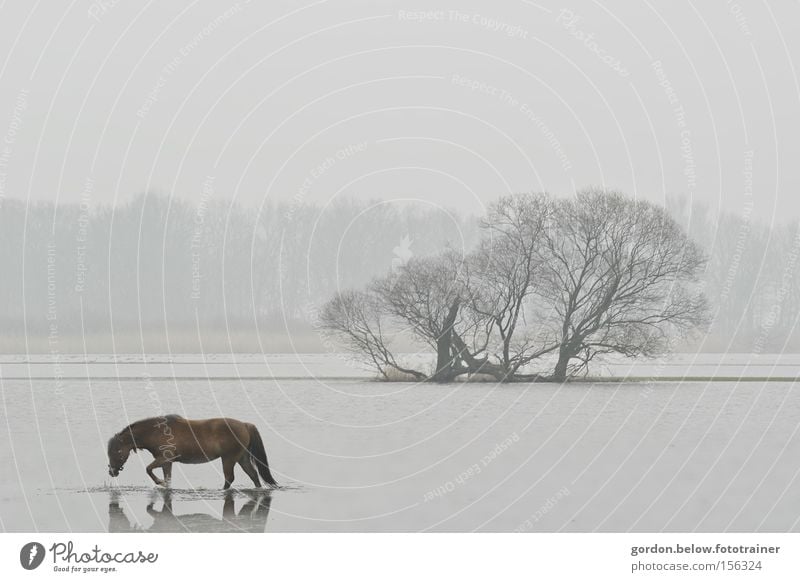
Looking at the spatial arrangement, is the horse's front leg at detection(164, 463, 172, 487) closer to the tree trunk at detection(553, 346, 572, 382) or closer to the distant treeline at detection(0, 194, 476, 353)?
the tree trunk at detection(553, 346, 572, 382)

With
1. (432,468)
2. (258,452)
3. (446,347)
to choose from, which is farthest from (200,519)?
(446,347)

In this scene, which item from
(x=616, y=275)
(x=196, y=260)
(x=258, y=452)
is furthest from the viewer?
(x=196, y=260)

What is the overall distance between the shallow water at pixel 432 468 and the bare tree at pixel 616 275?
11748mm

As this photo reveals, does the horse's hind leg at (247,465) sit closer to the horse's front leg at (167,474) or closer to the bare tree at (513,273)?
the horse's front leg at (167,474)

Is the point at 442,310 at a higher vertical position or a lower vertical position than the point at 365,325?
higher

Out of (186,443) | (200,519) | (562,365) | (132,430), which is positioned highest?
(562,365)

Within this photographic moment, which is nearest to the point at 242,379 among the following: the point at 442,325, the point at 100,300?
the point at 442,325

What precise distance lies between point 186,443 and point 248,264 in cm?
7560

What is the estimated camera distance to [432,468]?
66.4 ft

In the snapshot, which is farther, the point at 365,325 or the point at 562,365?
the point at 365,325

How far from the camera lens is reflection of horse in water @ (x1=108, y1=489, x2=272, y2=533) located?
1427cm

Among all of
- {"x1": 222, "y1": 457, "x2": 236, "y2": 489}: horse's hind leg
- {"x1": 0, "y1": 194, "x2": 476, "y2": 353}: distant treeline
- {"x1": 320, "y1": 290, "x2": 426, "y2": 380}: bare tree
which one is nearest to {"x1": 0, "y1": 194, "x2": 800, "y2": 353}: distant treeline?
{"x1": 0, "y1": 194, "x2": 476, "y2": 353}: distant treeline

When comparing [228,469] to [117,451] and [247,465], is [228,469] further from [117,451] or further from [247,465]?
[117,451]

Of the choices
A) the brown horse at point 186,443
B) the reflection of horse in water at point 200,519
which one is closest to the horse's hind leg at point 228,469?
the brown horse at point 186,443
